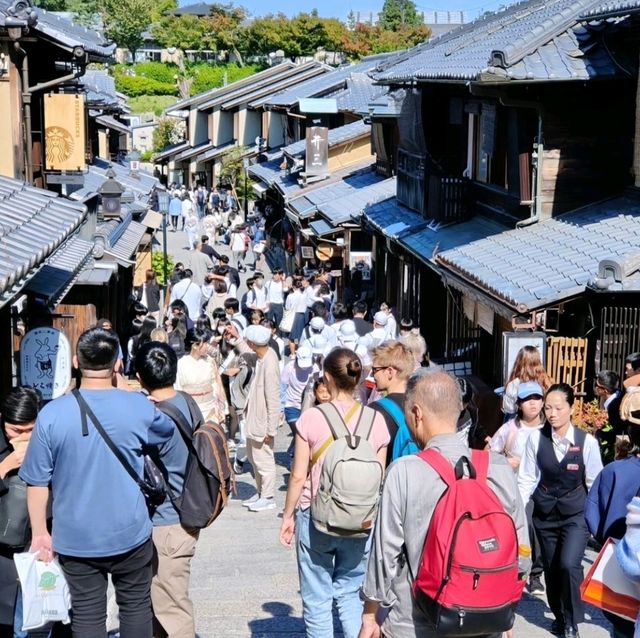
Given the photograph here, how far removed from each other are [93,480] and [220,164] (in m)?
45.9

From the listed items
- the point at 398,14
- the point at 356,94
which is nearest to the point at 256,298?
the point at 356,94

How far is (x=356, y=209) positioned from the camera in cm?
2520

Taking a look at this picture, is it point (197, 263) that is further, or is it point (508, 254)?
point (197, 263)

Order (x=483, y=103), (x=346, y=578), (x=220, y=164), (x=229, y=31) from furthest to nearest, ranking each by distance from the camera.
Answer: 1. (x=229, y=31)
2. (x=220, y=164)
3. (x=483, y=103)
4. (x=346, y=578)

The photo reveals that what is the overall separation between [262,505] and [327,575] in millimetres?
5237

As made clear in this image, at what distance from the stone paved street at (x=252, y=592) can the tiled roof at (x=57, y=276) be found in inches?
110

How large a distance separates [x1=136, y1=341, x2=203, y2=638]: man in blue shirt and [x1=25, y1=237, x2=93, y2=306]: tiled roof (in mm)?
3853

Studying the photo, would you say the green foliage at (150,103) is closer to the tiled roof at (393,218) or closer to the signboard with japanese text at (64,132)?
the tiled roof at (393,218)

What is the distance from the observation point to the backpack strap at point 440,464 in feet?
13.8

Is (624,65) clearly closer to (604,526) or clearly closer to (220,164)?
(604,526)

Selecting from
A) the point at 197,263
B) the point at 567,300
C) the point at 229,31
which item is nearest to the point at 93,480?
the point at 567,300

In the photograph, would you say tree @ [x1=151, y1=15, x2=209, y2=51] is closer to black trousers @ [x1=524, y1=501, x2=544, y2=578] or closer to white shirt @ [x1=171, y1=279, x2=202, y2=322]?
white shirt @ [x1=171, y1=279, x2=202, y2=322]

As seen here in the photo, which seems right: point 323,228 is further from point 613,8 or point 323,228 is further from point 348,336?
point 613,8

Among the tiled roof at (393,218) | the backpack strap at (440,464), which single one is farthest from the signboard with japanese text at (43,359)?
the tiled roof at (393,218)
